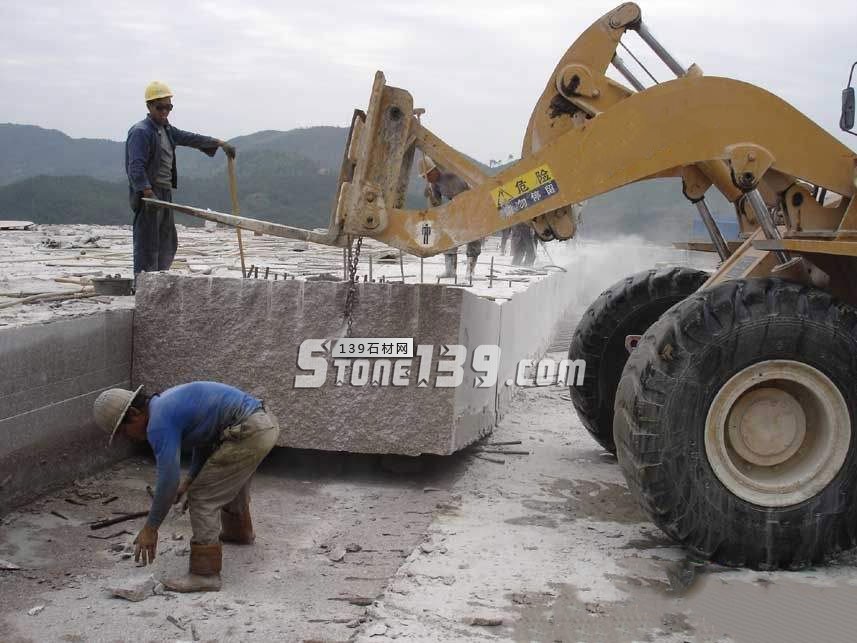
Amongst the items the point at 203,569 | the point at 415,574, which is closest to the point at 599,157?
the point at 415,574

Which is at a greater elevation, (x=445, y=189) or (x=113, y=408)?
(x=445, y=189)

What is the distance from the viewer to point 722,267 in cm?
606

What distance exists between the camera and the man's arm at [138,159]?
7.48 meters

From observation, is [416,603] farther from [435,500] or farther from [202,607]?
[435,500]

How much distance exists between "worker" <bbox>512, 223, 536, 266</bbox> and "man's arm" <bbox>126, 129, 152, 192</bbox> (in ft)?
28.1

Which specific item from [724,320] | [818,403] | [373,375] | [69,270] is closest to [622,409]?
[724,320]

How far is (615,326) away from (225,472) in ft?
10.8

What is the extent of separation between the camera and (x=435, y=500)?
6.22 meters

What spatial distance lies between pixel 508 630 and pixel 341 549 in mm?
1367

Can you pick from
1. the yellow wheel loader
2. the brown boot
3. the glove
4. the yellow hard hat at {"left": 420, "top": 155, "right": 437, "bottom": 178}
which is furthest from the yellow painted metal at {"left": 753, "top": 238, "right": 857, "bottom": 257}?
the yellow hard hat at {"left": 420, "top": 155, "right": 437, "bottom": 178}

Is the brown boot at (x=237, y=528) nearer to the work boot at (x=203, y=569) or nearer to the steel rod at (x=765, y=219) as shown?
the work boot at (x=203, y=569)

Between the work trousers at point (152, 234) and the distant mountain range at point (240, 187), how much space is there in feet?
53.2

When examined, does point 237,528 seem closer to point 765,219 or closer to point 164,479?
point 164,479

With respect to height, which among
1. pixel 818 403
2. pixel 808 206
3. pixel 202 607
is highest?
pixel 808 206
